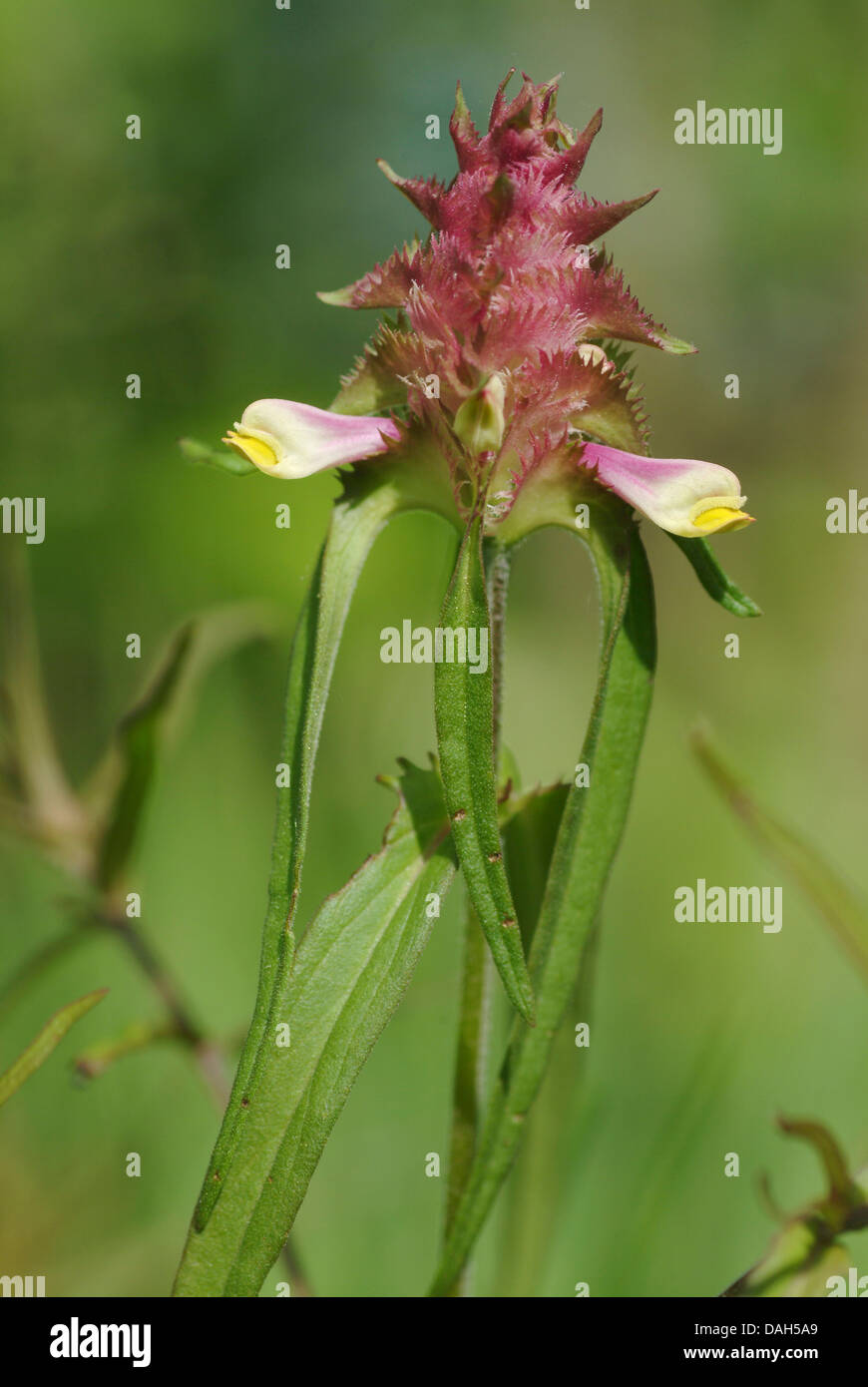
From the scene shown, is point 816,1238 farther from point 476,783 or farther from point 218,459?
point 218,459

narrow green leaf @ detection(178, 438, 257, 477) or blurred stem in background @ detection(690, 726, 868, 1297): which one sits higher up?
narrow green leaf @ detection(178, 438, 257, 477)

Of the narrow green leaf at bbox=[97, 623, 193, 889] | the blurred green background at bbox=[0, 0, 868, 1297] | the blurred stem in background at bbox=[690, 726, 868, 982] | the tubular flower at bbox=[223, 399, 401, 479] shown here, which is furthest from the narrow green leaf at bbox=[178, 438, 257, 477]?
the blurred green background at bbox=[0, 0, 868, 1297]

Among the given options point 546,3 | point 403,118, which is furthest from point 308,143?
point 546,3

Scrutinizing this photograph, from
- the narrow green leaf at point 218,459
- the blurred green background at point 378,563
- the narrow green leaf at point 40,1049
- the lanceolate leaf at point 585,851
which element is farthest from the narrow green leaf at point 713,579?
the blurred green background at point 378,563

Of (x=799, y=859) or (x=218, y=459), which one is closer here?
(x=218, y=459)

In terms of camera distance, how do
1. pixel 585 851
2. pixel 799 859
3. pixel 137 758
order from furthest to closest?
pixel 137 758 < pixel 799 859 < pixel 585 851

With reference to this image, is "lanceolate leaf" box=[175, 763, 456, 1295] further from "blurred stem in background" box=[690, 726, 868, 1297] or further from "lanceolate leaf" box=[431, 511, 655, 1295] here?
"blurred stem in background" box=[690, 726, 868, 1297]

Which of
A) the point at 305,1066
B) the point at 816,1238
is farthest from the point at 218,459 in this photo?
the point at 816,1238
